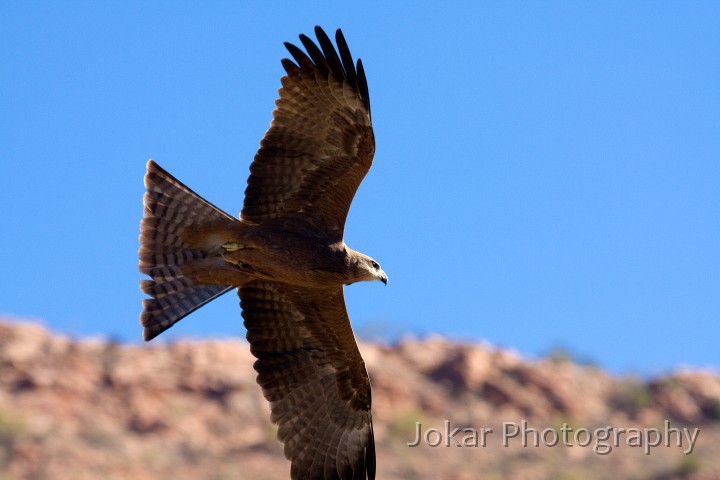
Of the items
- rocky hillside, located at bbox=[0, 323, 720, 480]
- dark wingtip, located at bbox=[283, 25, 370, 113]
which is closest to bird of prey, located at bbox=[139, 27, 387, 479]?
dark wingtip, located at bbox=[283, 25, 370, 113]

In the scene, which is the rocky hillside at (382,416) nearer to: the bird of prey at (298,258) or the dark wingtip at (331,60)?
the bird of prey at (298,258)

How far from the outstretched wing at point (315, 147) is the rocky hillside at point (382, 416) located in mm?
10510

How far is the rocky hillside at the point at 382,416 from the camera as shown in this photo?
21.3m

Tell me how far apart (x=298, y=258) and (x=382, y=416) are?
13.4 m

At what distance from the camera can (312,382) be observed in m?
11.6

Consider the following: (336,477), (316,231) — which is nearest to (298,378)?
(336,477)

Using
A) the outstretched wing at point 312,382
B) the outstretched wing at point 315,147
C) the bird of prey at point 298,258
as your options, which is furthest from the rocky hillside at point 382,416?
the outstretched wing at point 315,147

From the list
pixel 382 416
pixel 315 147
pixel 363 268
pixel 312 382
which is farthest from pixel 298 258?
pixel 382 416

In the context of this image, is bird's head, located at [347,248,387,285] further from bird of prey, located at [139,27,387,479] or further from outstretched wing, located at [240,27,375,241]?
outstretched wing, located at [240,27,375,241]

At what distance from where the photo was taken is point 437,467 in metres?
21.7

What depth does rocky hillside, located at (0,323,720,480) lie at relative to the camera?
69.8 ft

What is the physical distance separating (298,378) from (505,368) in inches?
561

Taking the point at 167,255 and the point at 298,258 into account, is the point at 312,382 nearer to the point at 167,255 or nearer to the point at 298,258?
the point at 298,258

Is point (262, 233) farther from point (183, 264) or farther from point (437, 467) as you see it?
point (437, 467)
